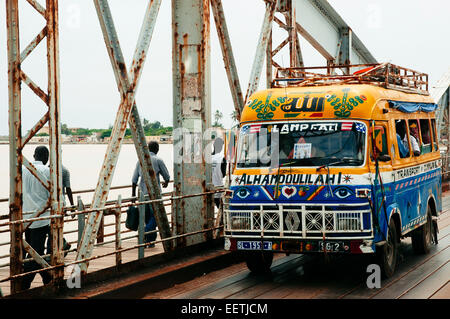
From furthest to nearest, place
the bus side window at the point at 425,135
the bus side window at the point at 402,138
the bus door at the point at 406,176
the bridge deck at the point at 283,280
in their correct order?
the bus side window at the point at 425,135 → the bus side window at the point at 402,138 → the bus door at the point at 406,176 → the bridge deck at the point at 283,280

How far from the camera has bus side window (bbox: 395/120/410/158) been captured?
10.6 m

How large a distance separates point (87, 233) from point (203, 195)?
2850 millimetres

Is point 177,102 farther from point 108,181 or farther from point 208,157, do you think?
point 108,181

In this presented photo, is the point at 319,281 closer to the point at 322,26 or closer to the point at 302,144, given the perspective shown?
the point at 302,144

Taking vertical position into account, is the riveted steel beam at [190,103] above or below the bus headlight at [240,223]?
above

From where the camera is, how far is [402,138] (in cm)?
1095

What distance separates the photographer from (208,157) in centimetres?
1090

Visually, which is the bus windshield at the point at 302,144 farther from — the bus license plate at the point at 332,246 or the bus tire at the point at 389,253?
the bus tire at the point at 389,253

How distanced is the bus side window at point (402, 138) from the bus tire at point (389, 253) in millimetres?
1251

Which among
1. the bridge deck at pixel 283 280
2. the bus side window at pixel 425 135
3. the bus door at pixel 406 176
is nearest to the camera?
the bridge deck at pixel 283 280

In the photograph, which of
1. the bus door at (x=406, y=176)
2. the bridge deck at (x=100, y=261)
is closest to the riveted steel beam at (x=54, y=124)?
the bridge deck at (x=100, y=261)

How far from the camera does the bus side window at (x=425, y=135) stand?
1231cm
